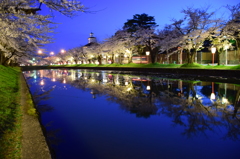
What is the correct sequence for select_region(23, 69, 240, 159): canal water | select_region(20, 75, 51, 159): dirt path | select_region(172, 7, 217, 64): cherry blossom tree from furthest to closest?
select_region(172, 7, 217, 64): cherry blossom tree → select_region(23, 69, 240, 159): canal water → select_region(20, 75, 51, 159): dirt path

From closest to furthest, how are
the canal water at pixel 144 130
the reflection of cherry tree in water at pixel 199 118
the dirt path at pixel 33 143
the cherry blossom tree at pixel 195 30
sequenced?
the dirt path at pixel 33 143 < the canal water at pixel 144 130 < the reflection of cherry tree in water at pixel 199 118 < the cherry blossom tree at pixel 195 30

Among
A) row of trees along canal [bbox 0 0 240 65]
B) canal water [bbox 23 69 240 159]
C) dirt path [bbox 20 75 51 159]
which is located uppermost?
row of trees along canal [bbox 0 0 240 65]

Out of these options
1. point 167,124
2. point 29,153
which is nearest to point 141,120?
point 167,124

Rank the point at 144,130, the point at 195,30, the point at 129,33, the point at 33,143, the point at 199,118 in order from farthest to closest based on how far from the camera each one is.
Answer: the point at 129,33 < the point at 195,30 < the point at 199,118 < the point at 144,130 < the point at 33,143

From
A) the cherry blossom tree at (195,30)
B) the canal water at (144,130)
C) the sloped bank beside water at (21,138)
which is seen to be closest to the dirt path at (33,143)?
the sloped bank beside water at (21,138)

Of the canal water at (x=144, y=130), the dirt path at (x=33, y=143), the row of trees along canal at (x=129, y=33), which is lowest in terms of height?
the canal water at (x=144, y=130)

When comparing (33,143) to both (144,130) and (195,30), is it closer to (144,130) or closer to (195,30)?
(144,130)

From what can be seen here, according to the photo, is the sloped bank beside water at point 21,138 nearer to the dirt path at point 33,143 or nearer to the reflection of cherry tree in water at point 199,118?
the dirt path at point 33,143

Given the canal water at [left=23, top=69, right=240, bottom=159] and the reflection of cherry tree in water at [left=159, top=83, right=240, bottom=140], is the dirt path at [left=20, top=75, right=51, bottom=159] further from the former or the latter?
the reflection of cherry tree in water at [left=159, top=83, right=240, bottom=140]

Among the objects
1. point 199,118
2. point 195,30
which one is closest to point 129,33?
point 195,30

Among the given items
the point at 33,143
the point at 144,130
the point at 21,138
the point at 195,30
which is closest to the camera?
the point at 33,143

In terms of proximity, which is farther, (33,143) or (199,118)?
(199,118)

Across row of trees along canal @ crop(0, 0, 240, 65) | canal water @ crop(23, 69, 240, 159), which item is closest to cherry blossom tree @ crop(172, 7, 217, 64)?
row of trees along canal @ crop(0, 0, 240, 65)

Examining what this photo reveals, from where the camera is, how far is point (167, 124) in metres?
4.92
